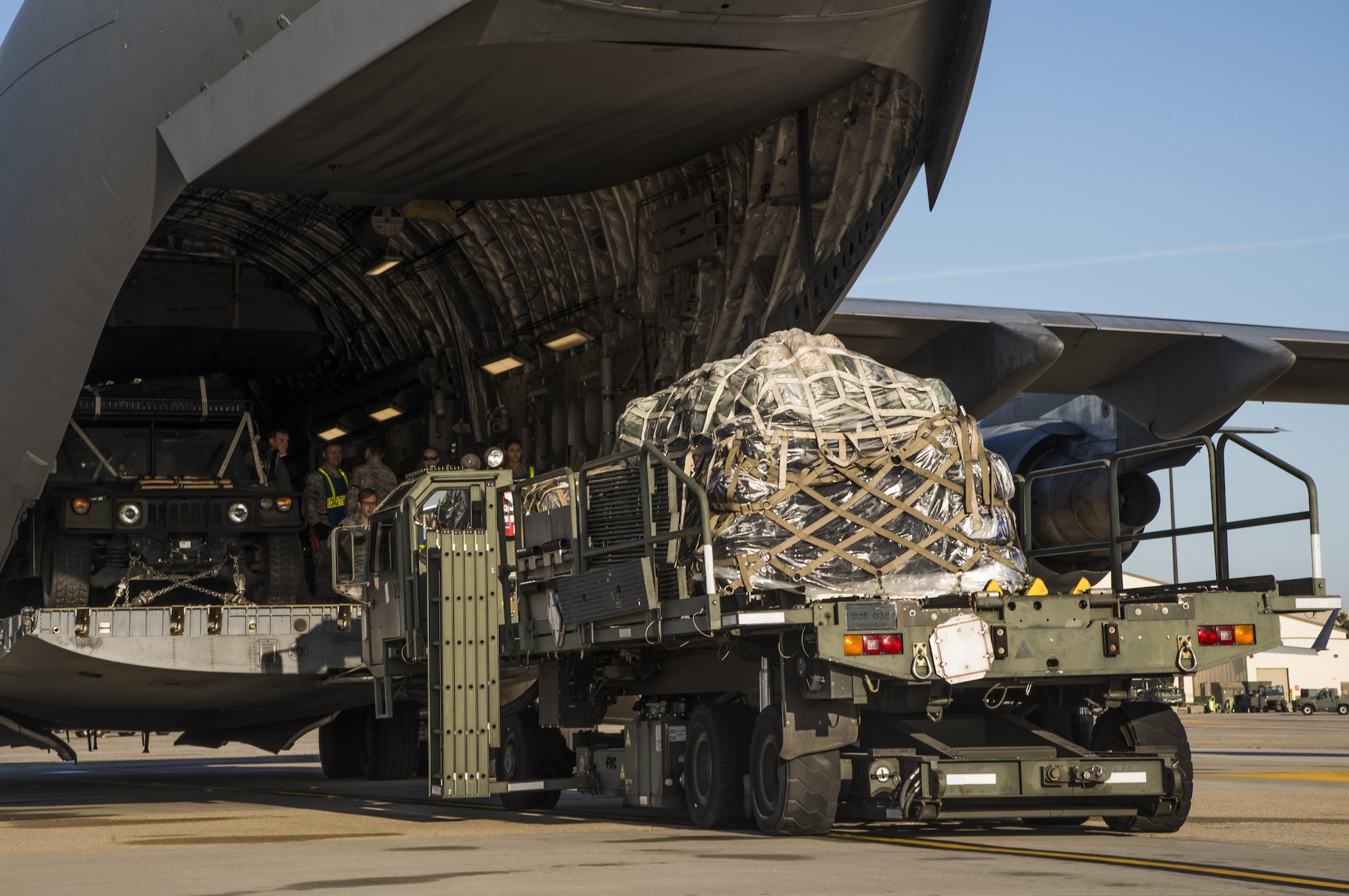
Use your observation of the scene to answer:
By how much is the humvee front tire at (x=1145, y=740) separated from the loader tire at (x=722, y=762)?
2059 mm

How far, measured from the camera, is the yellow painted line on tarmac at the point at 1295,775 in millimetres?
14000

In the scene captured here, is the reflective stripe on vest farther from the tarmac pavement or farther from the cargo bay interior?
the tarmac pavement

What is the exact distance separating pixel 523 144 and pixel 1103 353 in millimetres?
8039

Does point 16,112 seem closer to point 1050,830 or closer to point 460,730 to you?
point 460,730

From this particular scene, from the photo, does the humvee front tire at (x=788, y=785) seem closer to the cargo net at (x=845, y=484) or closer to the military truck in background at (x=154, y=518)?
the cargo net at (x=845, y=484)

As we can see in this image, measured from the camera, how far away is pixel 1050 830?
8.81 metres

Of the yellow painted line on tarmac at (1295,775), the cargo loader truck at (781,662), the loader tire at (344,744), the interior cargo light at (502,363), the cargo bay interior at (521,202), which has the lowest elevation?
the yellow painted line on tarmac at (1295,775)

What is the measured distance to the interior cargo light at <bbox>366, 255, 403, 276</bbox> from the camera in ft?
51.5

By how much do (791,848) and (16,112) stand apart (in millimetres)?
8340

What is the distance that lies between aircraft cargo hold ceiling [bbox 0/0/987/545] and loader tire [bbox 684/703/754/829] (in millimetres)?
3966

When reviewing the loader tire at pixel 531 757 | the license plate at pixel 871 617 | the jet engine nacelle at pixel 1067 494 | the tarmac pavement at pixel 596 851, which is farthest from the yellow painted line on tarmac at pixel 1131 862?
the jet engine nacelle at pixel 1067 494

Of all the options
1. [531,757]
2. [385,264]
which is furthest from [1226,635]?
[385,264]

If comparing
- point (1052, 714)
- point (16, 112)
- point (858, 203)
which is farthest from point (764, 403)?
point (16, 112)

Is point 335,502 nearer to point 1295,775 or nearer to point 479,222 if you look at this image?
point 479,222
